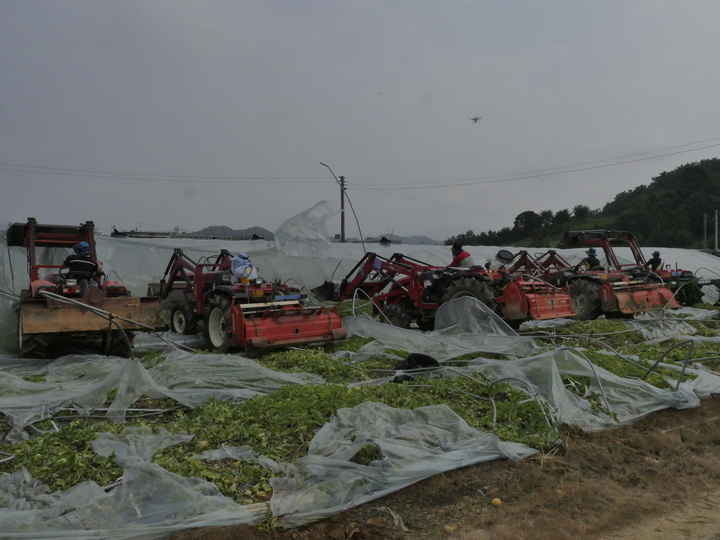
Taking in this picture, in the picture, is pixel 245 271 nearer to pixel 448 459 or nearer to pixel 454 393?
pixel 454 393

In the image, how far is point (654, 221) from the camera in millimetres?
52094

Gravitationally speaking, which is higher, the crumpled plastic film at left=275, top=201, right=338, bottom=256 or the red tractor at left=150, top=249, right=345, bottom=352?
the crumpled plastic film at left=275, top=201, right=338, bottom=256

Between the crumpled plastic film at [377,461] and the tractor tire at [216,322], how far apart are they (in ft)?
A: 17.6

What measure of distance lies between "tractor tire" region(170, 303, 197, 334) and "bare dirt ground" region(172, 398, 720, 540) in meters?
8.62

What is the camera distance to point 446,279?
39.1 ft

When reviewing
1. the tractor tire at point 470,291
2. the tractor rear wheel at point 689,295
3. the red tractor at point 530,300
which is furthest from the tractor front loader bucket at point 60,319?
the tractor rear wheel at point 689,295

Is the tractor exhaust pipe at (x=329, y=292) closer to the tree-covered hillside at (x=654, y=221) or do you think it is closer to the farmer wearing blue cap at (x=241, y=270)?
the farmer wearing blue cap at (x=241, y=270)

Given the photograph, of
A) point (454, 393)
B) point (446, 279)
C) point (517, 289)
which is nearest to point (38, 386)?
point (454, 393)

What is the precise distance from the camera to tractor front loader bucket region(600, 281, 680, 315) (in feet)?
44.9

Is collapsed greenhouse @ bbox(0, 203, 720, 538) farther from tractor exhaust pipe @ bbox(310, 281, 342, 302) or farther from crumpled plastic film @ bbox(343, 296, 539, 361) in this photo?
tractor exhaust pipe @ bbox(310, 281, 342, 302)

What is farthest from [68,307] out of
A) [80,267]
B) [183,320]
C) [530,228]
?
[530,228]

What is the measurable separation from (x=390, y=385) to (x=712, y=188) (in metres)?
58.6

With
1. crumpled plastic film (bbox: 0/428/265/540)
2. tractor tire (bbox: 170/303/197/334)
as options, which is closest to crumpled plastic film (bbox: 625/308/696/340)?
tractor tire (bbox: 170/303/197/334)

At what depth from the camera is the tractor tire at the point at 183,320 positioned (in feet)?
39.6
